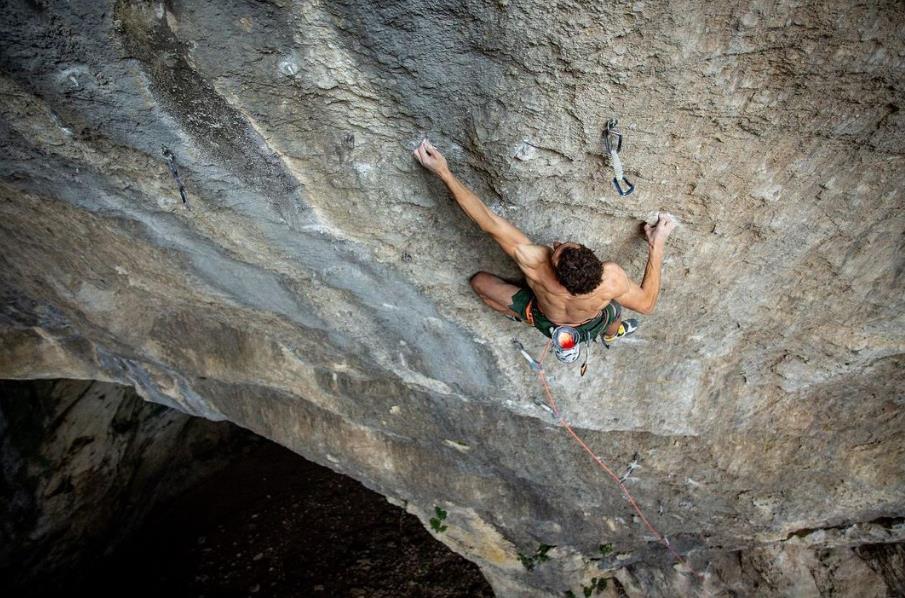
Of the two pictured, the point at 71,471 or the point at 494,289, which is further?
the point at 71,471

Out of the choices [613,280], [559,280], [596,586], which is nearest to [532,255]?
[559,280]

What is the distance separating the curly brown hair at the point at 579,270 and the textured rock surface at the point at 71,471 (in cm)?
530

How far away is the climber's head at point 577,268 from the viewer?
2.26 m

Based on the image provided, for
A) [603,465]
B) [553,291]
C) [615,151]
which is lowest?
[603,465]

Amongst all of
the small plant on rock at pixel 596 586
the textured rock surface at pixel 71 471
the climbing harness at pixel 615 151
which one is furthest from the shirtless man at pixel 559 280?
the textured rock surface at pixel 71 471

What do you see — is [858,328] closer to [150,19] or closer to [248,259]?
[248,259]

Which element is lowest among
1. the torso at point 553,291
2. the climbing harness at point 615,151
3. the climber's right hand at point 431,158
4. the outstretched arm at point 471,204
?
the torso at point 553,291

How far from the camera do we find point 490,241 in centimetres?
258

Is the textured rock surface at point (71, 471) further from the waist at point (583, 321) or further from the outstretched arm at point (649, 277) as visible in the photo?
the outstretched arm at point (649, 277)

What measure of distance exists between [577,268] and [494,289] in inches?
21.4

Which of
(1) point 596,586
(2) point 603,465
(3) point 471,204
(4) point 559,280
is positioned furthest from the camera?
(1) point 596,586

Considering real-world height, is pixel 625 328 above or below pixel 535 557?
above

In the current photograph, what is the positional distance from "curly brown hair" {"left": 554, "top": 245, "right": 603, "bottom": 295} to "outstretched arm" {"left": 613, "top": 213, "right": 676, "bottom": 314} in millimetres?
174

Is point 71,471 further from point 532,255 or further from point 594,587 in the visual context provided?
point 532,255
